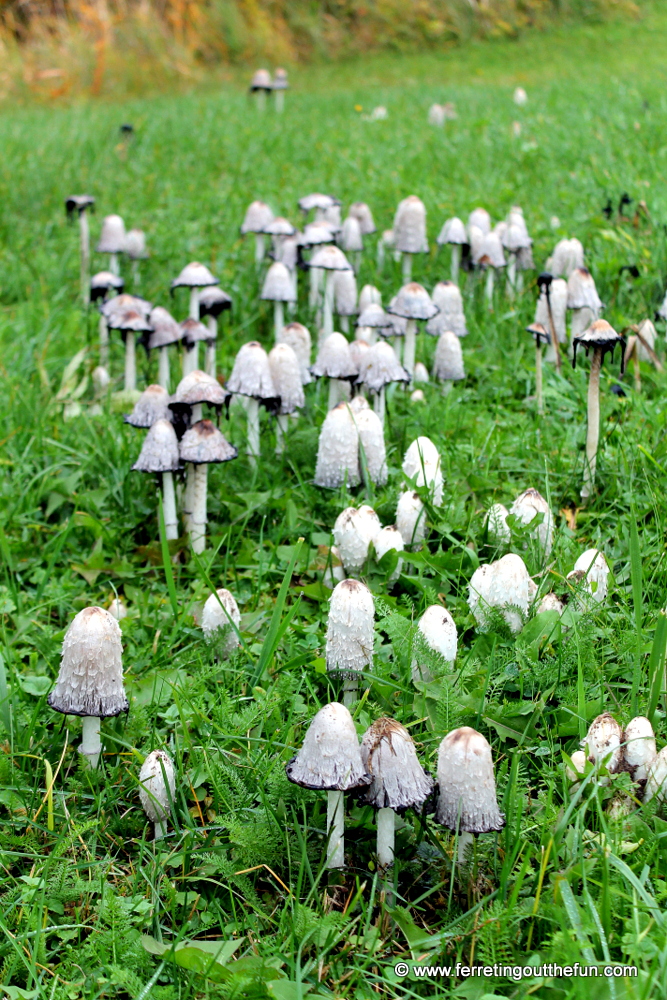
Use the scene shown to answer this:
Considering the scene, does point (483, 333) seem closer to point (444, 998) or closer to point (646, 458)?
point (646, 458)

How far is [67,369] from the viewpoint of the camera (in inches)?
166

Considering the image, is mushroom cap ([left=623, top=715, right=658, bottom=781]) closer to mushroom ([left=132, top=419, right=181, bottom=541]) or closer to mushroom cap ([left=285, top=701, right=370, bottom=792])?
mushroom cap ([left=285, top=701, right=370, bottom=792])

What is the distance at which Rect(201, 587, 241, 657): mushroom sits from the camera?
242 centimetres

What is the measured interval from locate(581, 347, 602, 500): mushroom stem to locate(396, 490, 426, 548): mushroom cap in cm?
59

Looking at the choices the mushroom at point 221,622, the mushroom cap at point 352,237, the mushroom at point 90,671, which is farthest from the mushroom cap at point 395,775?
the mushroom cap at point 352,237

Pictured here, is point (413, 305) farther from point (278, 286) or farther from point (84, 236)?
point (84, 236)

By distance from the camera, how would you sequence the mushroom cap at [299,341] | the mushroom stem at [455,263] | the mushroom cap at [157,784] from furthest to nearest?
the mushroom stem at [455,263]
the mushroom cap at [299,341]
the mushroom cap at [157,784]

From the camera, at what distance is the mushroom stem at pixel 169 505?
2902 millimetres

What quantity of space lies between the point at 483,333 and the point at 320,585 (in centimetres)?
208

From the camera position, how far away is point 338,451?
2.91 m

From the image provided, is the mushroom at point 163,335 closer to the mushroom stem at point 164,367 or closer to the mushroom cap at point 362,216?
the mushroom stem at point 164,367

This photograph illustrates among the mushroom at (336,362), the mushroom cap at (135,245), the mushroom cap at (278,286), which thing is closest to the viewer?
the mushroom at (336,362)

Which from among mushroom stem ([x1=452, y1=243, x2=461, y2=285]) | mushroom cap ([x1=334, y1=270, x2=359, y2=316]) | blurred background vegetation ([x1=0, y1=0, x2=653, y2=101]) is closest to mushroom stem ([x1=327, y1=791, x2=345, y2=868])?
mushroom cap ([x1=334, y1=270, x2=359, y2=316])

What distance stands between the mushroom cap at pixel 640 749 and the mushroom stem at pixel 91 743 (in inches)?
45.6
